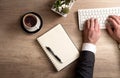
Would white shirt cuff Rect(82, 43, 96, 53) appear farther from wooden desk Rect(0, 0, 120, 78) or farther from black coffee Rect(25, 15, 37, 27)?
black coffee Rect(25, 15, 37, 27)

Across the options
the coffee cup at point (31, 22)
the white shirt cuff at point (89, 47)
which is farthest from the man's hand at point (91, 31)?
the coffee cup at point (31, 22)

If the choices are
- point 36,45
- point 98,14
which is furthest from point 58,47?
point 98,14

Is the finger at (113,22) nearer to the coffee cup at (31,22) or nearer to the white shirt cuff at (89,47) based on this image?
the white shirt cuff at (89,47)

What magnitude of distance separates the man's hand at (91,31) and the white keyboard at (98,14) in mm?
21

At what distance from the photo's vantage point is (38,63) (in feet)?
3.84

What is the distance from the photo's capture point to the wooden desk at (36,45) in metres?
1.15

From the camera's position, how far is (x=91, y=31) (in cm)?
118

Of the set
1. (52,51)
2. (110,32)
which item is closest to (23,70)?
(52,51)

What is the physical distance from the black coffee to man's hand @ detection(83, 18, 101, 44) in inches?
10.1

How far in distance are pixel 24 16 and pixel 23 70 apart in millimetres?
273

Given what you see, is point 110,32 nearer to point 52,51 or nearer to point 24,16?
point 52,51

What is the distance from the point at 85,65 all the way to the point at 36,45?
0.88 ft

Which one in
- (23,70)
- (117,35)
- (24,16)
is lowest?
(23,70)

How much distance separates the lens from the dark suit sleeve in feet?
3.63
